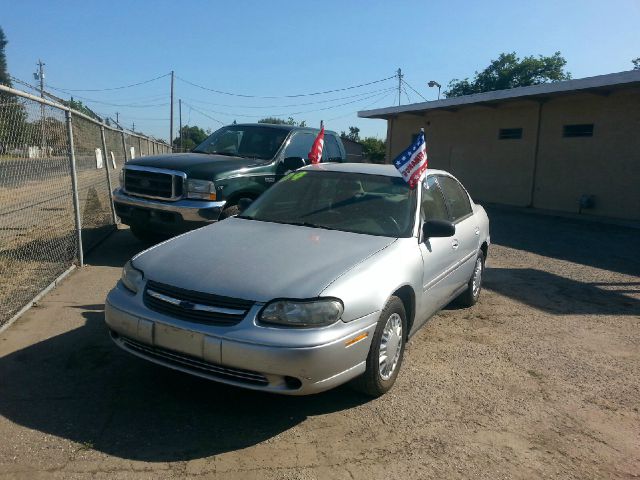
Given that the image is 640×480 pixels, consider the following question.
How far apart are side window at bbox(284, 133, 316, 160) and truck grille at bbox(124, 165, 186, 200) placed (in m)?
1.85

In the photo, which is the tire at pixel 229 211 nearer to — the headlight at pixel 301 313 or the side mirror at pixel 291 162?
the side mirror at pixel 291 162

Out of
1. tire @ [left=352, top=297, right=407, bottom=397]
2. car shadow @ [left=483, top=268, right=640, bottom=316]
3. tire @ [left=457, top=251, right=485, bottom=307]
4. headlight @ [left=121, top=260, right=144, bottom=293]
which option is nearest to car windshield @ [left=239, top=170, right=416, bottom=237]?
tire @ [left=352, top=297, right=407, bottom=397]

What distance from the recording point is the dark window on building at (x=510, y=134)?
1781cm

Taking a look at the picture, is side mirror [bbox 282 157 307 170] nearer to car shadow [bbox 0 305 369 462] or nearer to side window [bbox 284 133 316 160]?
side window [bbox 284 133 316 160]

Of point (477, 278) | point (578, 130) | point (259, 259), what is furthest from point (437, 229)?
point (578, 130)

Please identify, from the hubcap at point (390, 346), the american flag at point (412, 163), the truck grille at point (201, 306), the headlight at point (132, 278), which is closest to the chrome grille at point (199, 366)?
the truck grille at point (201, 306)

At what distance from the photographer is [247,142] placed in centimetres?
830

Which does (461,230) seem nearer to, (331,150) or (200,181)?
(200,181)

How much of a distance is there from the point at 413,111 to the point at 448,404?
19.8 metres

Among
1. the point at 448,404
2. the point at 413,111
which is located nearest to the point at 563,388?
the point at 448,404

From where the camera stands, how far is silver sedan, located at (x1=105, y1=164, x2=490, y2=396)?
3125 millimetres

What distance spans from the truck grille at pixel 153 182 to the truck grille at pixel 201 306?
149 inches

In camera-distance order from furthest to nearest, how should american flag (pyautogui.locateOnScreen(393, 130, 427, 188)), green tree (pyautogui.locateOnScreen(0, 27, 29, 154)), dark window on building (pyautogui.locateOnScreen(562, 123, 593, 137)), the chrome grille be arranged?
dark window on building (pyautogui.locateOnScreen(562, 123, 593, 137)) → green tree (pyautogui.locateOnScreen(0, 27, 29, 154)) → american flag (pyautogui.locateOnScreen(393, 130, 427, 188)) → the chrome grille

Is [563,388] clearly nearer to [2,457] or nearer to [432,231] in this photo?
[432,231]
